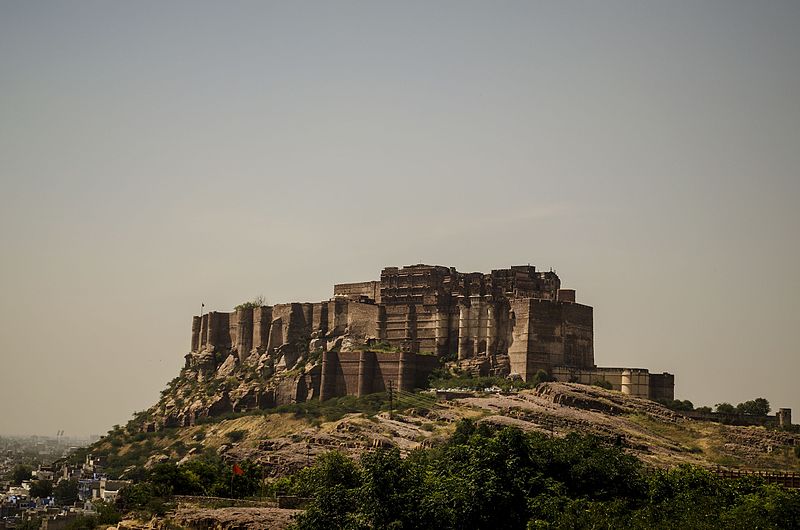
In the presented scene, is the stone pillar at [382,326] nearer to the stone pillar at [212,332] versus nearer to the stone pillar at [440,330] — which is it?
the stone pillar at [440,330]

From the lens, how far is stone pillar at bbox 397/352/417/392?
102 m

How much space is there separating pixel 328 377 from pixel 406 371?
6.89m

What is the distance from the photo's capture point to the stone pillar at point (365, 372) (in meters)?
104

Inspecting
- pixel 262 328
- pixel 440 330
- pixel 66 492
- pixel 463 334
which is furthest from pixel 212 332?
pixel 463 334

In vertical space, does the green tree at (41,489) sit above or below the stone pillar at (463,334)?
below

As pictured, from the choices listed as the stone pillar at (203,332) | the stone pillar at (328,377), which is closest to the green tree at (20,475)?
the stone pillar at (203,332)

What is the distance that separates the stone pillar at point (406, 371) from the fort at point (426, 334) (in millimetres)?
73

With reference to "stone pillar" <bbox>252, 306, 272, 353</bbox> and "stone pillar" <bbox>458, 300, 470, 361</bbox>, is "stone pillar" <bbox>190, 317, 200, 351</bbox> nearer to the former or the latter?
"stone pillar" <bbox>252, 306, 272, 353</bbox>

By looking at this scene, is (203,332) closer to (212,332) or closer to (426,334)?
(212,332)

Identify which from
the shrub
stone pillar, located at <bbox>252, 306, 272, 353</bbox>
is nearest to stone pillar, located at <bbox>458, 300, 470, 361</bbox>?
the shrub

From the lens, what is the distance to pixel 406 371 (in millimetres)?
102438

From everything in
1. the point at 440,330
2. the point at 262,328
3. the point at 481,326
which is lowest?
the point at 440,330

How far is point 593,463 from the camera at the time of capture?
6506cm

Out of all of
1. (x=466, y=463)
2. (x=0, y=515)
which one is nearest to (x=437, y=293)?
(x=0, y=515)
